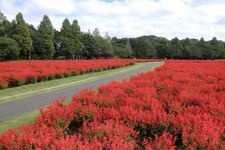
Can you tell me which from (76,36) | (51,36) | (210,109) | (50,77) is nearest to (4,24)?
(51,36)

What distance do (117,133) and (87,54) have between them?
324 ft

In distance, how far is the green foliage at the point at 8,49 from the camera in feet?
223

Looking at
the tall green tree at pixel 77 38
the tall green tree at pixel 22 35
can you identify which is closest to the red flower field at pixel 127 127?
the tall green tree at pixel 22 35

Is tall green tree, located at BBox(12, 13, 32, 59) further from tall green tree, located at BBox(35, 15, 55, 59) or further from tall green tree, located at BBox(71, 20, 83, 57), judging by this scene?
tall green tree, located at BBox(71, 20, 83, 57)

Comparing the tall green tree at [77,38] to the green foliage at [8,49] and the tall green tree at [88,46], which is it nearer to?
the tall green tree at [88,46]

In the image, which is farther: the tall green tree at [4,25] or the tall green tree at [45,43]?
the tall green tree at [45,43]

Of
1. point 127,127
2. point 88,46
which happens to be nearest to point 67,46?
point 88,46

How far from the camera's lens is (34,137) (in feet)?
19.3

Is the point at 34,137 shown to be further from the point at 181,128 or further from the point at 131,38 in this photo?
the point at 131,38

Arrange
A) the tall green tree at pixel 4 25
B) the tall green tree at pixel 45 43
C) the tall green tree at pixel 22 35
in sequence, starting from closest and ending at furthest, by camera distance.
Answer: the tall green tree at pixel 22 35, the tall green tree at pixel 4 25, the tall green tree at pixel 45 43

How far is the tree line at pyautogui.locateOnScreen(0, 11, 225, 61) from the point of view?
7784 cm

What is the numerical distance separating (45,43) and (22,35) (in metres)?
6.65

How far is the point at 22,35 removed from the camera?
78.3m

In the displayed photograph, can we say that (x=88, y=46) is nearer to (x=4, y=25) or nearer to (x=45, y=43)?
(x=45, y=43)
